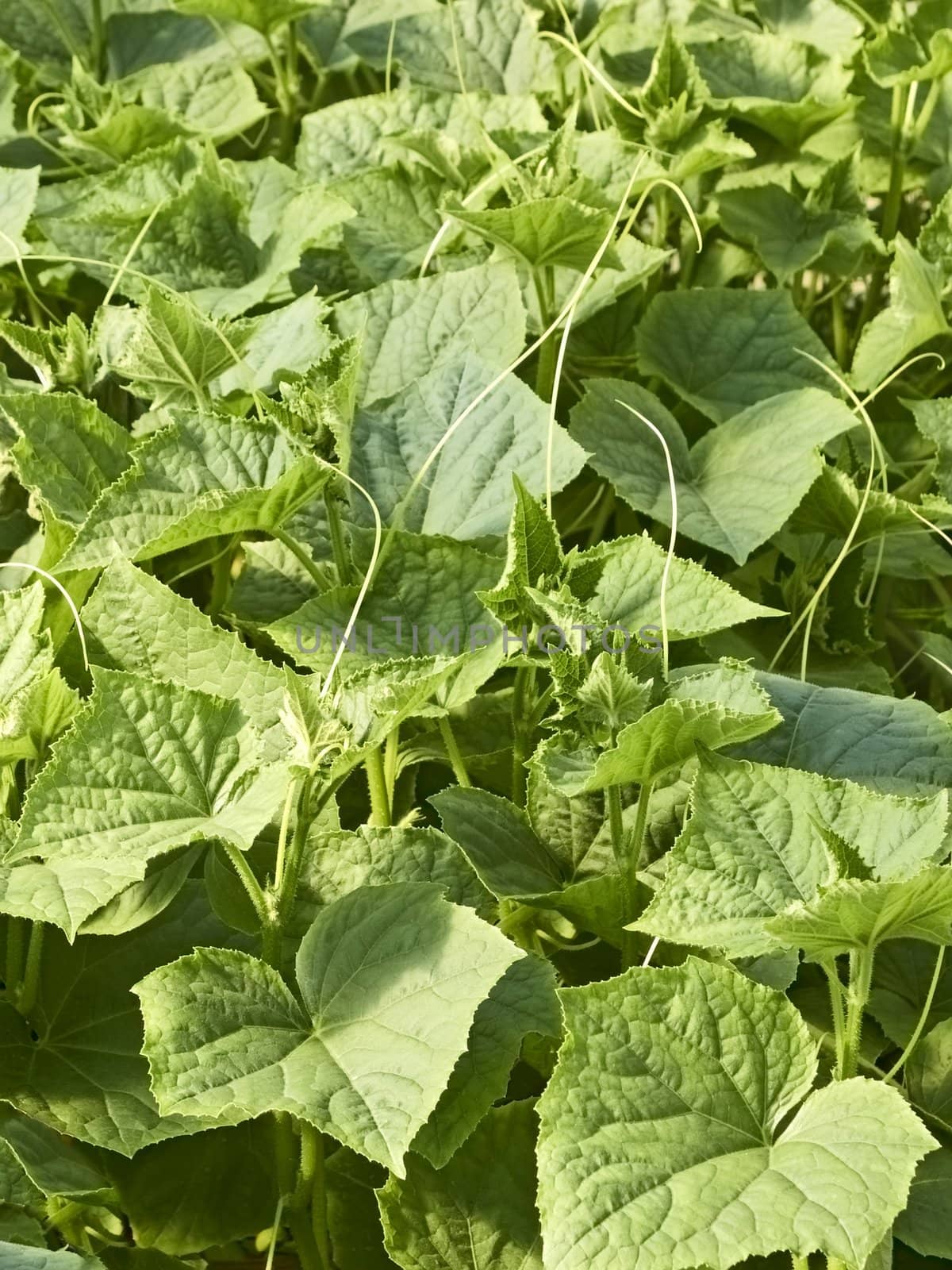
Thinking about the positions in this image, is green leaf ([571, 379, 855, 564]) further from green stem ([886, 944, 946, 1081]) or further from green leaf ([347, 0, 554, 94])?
green leaf ([347, 0, 554, 94])

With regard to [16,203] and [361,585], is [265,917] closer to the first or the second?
[361,585]

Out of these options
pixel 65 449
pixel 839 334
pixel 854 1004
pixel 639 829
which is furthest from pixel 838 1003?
pixel 839 334

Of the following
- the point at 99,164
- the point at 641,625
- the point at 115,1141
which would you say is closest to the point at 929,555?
the point at 641,625

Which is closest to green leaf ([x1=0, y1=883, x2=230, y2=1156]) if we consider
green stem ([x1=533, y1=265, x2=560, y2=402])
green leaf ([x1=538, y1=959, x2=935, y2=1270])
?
green leaf ([x1=538, y1=959, x2=935, y2=1270])

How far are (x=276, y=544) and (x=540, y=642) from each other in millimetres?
278

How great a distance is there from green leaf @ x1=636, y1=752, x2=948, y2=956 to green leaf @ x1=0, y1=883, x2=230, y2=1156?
273 millimetres

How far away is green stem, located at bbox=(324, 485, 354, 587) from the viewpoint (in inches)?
35.7

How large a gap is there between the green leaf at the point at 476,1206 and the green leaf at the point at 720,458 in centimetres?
42

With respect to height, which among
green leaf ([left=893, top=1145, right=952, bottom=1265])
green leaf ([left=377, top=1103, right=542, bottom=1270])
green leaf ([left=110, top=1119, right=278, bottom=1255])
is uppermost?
green leaf ([left=893, top=1145, right=952, bottom=1265])

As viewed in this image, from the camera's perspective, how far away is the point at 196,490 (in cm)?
91

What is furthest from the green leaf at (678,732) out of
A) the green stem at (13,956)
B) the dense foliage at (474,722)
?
the green stem at (13,956)

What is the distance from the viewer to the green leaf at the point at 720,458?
3.40ft

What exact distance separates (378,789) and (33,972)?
0.22 meters

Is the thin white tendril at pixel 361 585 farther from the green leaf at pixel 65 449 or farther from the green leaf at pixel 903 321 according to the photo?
the green leaf at pixel 903 321
